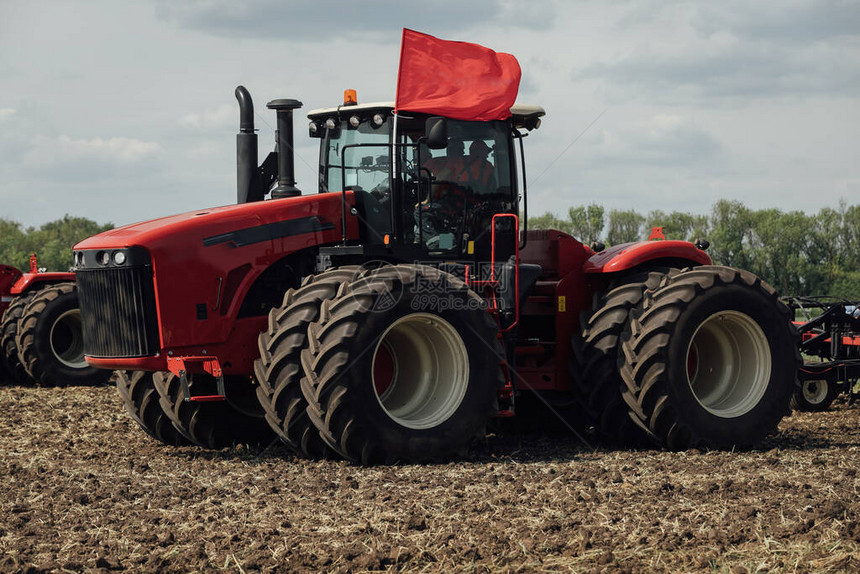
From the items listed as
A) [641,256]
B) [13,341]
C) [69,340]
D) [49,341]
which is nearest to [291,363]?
[641,256]

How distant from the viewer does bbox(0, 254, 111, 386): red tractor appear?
15.1 m

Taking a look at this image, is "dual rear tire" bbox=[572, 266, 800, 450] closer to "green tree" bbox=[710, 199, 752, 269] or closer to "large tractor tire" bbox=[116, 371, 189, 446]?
"large tractor tire" bbox=[116, 371, 189, 446]

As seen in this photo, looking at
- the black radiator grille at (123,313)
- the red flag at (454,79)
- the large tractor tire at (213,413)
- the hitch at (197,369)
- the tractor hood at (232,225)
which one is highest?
the red flag at (454,79)

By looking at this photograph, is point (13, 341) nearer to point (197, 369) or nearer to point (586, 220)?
point (197, 369)

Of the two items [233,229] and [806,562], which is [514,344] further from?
[806,562]

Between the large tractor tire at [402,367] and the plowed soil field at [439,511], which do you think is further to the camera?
the large tractor tire at [402,367]

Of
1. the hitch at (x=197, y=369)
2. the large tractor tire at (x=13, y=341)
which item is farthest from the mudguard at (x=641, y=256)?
the large tractor tire at (x=13, y=341)

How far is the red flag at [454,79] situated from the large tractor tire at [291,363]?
180 cm

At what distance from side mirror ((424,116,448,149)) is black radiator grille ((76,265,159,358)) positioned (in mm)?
2395

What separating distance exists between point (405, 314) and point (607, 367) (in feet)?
6.46

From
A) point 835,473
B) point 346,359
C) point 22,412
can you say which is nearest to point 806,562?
point 835,473

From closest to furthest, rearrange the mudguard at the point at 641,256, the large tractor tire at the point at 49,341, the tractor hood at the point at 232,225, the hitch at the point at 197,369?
the hitch at the point at 197,369 → the tractor hood at the point at 232,225 → the mudguard at the point at 641,256 → the large tractor tire at the point at 49,341

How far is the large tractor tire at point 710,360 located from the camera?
8.14 meters

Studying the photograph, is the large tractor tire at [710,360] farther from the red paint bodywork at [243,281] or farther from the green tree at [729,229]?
the green tree at [729,229]
